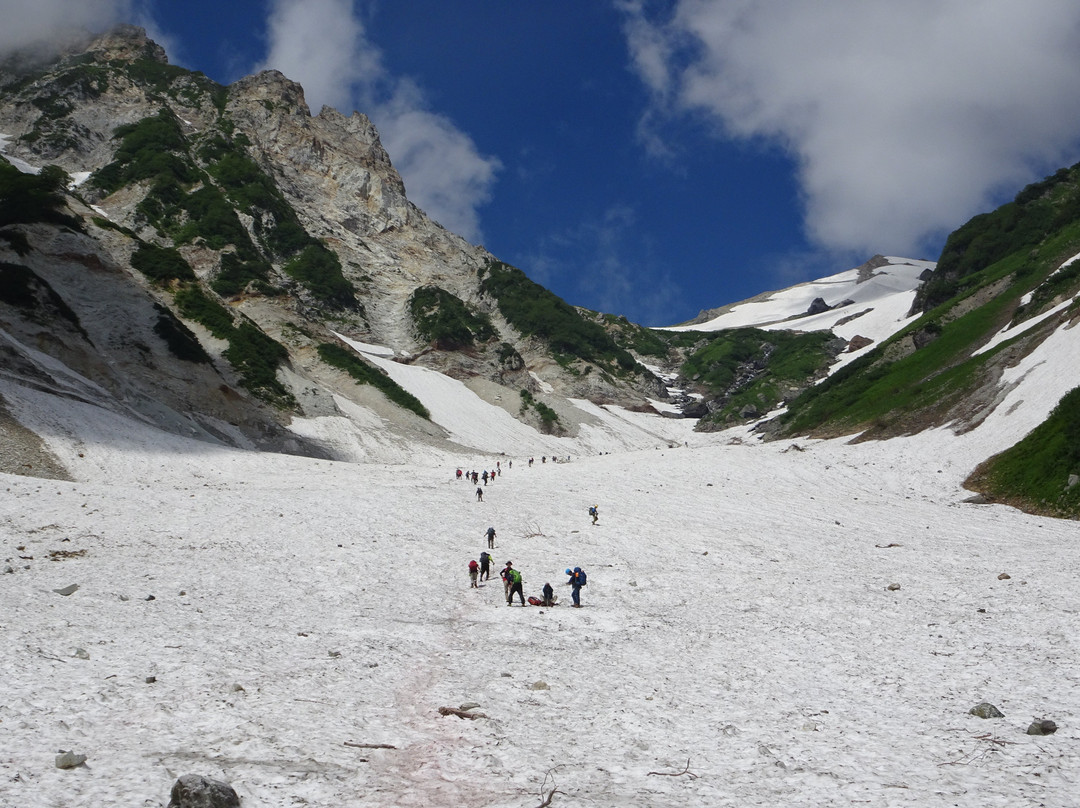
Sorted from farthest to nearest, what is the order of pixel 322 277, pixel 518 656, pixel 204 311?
pixel 322 277, pixel 204 311, pixel 518 656

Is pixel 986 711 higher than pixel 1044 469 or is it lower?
lower

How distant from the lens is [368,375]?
92.4 metres

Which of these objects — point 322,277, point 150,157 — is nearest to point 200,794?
point 322,277

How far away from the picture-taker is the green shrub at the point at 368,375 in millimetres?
88875

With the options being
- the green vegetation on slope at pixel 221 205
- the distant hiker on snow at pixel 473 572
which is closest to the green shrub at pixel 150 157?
the green vegetation on slope at pixel 221 205

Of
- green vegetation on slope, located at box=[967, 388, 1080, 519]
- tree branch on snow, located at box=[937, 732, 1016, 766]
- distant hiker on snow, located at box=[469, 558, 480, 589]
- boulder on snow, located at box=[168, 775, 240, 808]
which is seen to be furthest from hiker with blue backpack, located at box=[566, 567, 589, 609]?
green vegetation on slope, located at box=[967, 388, 1080, 519]

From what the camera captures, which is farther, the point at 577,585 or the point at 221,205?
the point at 221,205

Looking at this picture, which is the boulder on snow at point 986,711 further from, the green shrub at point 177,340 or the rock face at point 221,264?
the green shrub at point 177,340

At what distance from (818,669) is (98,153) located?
530 ft

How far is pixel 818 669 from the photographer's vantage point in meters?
14.4

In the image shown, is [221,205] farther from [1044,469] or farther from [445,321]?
[1044,469]

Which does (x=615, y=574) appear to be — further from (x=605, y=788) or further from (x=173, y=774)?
(x=173, y=774)

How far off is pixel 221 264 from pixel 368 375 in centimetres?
3378

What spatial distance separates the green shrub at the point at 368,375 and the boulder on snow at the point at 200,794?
79448 mm
